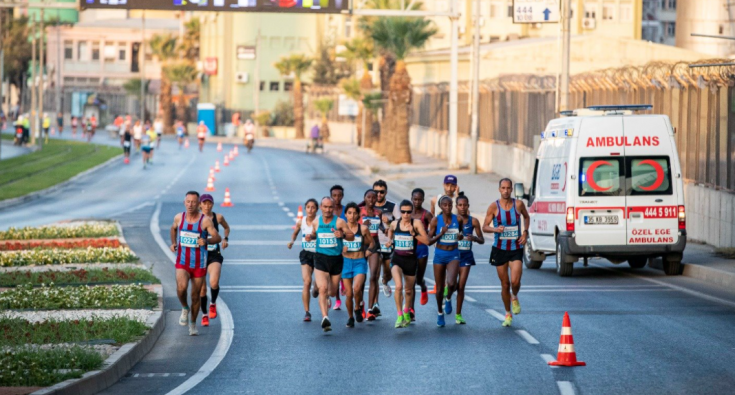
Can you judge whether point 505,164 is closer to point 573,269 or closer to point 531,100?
point 531,100

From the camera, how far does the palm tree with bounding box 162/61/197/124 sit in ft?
404

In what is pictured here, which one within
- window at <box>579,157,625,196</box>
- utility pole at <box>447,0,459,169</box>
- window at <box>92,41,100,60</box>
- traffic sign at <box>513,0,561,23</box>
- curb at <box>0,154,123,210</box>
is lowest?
curb at <box>0,154,123,210</box>

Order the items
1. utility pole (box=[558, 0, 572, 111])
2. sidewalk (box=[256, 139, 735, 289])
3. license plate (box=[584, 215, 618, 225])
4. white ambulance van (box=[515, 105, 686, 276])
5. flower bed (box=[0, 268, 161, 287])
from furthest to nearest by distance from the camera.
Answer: utility pole (box=[558, 0, 572, 111])
sidewalk (box=[256, 139, 735, 289])
license plate (box=[584, 215, 618, 225])
white ambulance van (box=[515, 105, 686, 276])
flower bed (box=[0, 268, 161, 287])

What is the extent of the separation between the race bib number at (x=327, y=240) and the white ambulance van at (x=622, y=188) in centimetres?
595

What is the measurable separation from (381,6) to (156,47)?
218 feet

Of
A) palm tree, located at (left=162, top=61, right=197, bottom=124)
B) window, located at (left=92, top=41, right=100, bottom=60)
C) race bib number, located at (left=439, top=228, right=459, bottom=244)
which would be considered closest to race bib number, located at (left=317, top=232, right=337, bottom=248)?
race bib number, located at (left=439, top=228, right=459, bottom=244)

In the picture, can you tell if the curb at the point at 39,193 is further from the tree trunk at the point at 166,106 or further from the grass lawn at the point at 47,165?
the tree trunk at the point at 166,106

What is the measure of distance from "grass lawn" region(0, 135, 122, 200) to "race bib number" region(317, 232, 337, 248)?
28416mm

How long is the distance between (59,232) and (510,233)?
14.7 m

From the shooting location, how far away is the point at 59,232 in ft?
92.8

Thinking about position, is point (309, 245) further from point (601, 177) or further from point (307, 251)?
point (601, 177)

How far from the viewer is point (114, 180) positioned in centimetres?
5303

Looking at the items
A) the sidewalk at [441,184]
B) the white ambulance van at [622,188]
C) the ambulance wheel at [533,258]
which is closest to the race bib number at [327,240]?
the white ambulance van at [622,188]

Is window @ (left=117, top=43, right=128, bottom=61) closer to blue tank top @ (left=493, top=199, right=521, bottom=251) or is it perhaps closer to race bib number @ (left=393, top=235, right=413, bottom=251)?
blue tank top @ (left=493, top=199, right=521, bottom=251)
